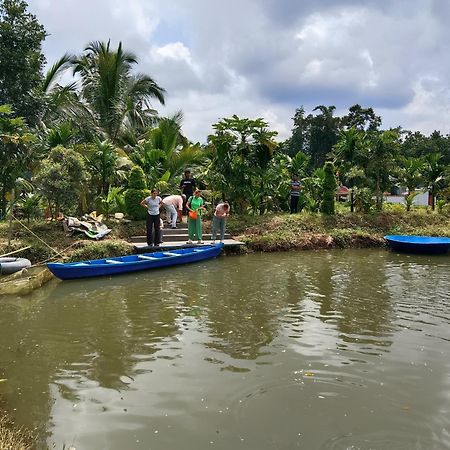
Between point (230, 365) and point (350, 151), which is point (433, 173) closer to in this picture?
point (350, 151)

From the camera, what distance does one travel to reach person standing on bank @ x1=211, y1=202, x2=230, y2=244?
14188 millimetres

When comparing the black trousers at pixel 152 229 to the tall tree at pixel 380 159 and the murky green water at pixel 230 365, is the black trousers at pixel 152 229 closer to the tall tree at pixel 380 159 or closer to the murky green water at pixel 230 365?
the murky green water at pixel 230 365

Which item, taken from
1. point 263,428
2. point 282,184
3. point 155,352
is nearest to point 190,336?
point 155,352

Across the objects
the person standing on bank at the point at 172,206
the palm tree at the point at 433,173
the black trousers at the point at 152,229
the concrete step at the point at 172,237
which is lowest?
the concrete step at the point at 172,237

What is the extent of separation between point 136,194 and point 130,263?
4394mm

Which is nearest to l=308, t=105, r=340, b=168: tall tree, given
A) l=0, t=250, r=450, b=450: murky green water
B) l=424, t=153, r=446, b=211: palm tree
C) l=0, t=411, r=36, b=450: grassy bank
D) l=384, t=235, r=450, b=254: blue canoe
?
l=424, t=153, r=446, b=211: palm tree

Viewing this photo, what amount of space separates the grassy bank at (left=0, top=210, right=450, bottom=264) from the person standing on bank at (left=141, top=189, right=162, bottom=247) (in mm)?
727

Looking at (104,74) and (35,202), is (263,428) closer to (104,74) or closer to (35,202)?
(35,202)

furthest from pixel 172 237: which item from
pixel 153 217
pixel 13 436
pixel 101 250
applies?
pixel 13 436

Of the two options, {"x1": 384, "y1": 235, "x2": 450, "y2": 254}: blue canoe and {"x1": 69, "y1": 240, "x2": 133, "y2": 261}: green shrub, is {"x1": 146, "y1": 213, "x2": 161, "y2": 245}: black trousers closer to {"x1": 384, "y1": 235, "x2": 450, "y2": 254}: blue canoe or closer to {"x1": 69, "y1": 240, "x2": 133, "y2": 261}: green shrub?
{"x1": 69, "y1": 240, "x2": 133, "y2": 261}: green shrub

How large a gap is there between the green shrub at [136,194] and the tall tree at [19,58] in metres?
6.54

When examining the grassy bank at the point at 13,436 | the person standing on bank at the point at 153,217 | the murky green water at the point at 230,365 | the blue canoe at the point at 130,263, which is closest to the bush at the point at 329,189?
the blue canoe at the point at 130,263

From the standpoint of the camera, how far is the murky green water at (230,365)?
405 cm

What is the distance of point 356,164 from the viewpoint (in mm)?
19328
